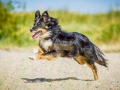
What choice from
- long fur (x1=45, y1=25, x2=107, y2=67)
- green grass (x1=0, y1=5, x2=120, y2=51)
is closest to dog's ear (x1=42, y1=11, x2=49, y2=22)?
long fur (x1=45, y1=25, x2=107, y2=67)

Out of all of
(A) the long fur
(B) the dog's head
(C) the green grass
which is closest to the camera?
(B) the dog's head

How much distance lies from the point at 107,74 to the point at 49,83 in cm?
208

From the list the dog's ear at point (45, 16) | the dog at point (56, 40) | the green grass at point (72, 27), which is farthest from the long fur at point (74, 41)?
the green grass at point (72, 27)

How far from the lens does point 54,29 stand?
27.9ft

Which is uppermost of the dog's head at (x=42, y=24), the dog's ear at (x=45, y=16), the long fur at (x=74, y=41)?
the dog's ear at (x=45, y=16)

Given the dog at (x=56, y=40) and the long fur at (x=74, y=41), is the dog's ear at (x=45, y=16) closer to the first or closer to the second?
the dog at (x=56, y=40)

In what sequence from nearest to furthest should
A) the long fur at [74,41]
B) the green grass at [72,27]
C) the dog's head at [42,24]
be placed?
1. the dog's head at [42,24]
2. the long fur at [74,41]
3. the green grass at [72,27]

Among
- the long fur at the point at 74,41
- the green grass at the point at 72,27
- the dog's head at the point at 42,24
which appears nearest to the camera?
the dog's head at the point at 42,24

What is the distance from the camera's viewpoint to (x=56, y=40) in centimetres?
840

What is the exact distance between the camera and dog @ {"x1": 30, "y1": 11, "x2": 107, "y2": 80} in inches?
327

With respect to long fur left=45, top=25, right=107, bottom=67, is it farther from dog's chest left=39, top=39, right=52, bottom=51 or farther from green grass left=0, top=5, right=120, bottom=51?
green grass left=0, top=5, right=120, bottom=51

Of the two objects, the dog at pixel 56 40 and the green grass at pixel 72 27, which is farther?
the green grass at pixel 72 27

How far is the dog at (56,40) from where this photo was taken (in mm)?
8312

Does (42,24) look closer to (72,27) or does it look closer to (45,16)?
(45,16)
